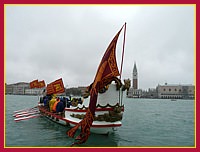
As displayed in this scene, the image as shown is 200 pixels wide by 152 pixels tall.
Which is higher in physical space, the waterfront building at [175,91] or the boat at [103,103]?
the boat at [103,103]

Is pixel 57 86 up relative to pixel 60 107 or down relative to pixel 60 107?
up

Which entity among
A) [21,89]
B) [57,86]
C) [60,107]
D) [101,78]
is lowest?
[21,89]

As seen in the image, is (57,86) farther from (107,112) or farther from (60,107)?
(107,112)

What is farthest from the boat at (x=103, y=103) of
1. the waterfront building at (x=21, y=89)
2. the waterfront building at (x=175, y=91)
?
the waterfront building at (x=21, y=89)

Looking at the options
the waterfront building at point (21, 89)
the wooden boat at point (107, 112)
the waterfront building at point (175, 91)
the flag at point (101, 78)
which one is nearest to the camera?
the flag at point (101, 78)

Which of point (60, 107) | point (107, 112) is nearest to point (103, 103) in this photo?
point (107, 112)

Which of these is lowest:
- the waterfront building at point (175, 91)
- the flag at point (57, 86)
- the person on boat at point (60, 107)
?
the waterfront building at point (175, 91)

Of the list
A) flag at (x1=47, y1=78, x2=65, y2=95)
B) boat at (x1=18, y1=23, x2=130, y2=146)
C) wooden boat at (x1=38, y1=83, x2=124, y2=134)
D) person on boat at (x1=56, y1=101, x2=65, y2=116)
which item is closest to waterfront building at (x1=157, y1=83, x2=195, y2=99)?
A: flag at (x1=47, y1=78, x2=65, y2=95)

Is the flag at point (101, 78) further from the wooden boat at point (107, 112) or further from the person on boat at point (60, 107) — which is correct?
the person on boat at point (60, 107)

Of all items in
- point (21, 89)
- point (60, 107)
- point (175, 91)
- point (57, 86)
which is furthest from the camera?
point (21, 89)

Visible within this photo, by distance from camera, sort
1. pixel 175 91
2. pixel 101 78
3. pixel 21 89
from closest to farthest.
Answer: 1. pixel 101 78
2. pixel 175 91
3. pixel 21 89

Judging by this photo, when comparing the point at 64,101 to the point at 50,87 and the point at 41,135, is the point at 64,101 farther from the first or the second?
the point at 41,135

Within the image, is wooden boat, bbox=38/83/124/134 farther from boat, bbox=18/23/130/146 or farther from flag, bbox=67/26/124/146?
flag, bbox=67/26/124/146

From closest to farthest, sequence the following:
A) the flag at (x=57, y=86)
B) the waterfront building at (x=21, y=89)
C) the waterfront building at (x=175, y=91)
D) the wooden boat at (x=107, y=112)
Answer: the wooden boat at (x=107, y=112) → the flag at (x=57, y=86) → the waterfront building at (x=175, y=91) → the waterfront building at (x=21, y=89)
